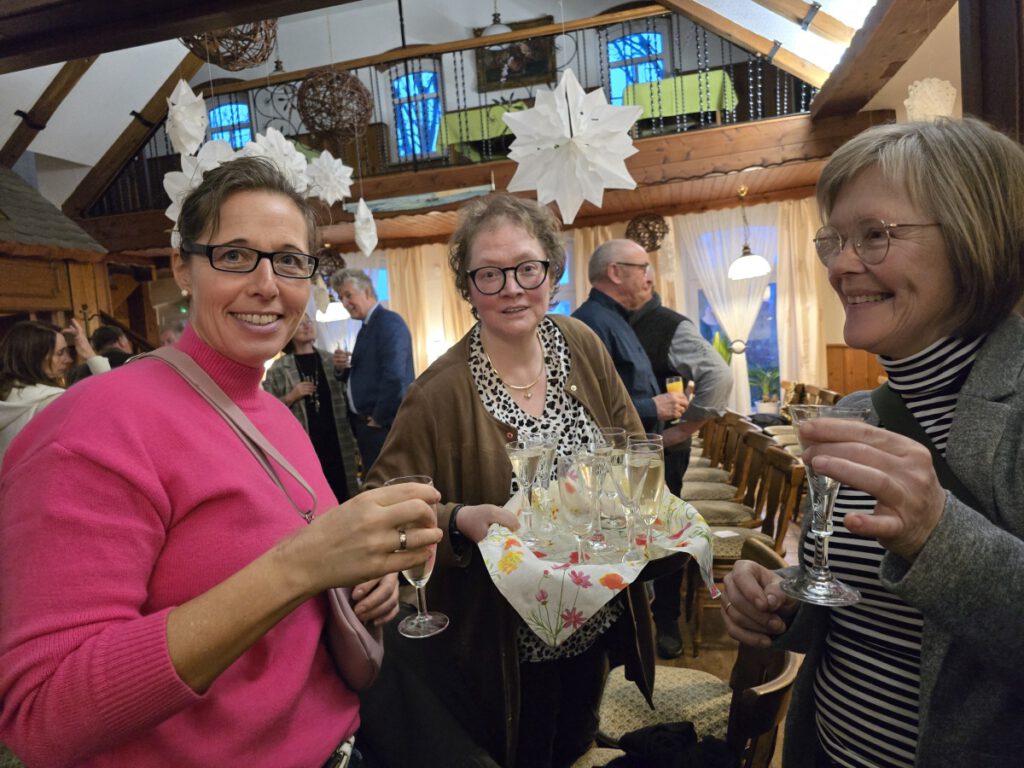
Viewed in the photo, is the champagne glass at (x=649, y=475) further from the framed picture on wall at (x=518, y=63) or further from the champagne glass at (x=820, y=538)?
the framed picture on wall at (x=518, y=63)

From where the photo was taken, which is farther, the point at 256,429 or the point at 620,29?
the point at 620,29

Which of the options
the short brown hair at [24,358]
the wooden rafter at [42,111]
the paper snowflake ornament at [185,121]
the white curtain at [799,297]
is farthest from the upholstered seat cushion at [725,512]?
the wooden rafter at [42,111]

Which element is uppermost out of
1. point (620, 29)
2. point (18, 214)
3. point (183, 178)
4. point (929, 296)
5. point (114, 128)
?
point (620, 29)

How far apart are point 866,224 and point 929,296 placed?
0.48ft

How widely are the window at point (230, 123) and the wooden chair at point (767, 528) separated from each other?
11590 millimetres

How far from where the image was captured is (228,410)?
0.94 meters

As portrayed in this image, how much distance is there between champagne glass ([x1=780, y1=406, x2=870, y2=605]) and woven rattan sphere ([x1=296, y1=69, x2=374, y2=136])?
548cm

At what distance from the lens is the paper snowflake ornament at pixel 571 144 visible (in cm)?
197

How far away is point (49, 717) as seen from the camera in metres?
0.67

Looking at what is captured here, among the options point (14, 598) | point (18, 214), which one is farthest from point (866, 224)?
point (18, 214)

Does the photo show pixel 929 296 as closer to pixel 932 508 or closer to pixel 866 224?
pixel 866 224

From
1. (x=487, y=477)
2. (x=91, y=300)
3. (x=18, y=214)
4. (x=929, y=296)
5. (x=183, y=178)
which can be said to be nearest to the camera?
(x=929, y=296)

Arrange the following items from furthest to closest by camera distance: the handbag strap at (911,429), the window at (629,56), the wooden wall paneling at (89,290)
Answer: the window at (629,56) < the wooden wall paneling at (89,290) < the handbag strap at (911,429)

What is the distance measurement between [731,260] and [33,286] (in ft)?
30.2
